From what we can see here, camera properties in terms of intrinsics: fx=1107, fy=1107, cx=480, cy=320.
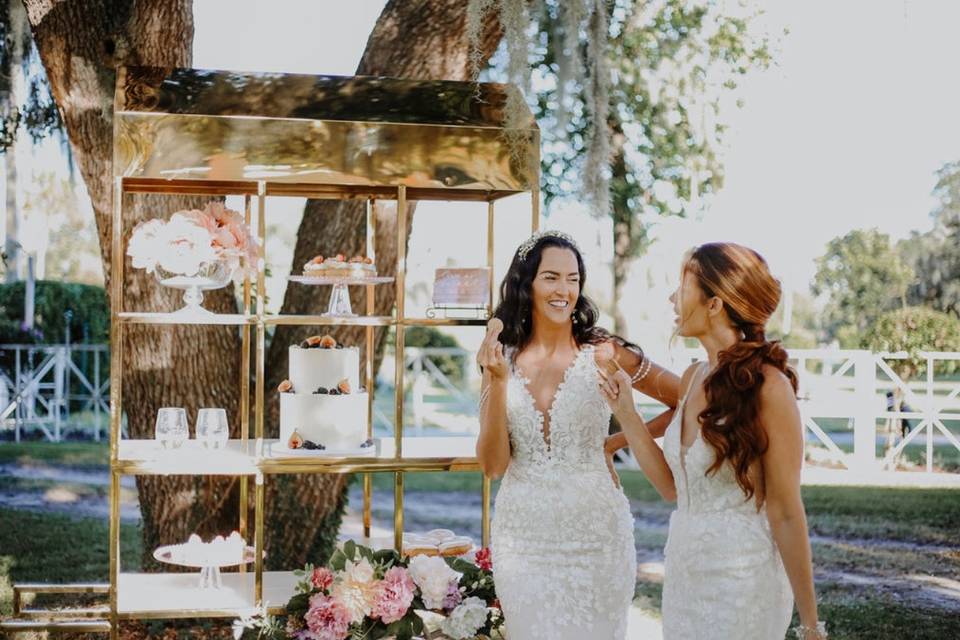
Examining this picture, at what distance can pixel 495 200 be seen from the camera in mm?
4027

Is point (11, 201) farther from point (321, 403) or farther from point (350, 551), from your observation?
point (350, 551)

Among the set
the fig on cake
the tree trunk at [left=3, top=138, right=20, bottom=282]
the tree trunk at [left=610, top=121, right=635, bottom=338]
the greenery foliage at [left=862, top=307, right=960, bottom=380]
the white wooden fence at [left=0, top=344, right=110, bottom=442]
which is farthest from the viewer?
the white wooden fence at [left=0, top=344, right=110, bottom=442]

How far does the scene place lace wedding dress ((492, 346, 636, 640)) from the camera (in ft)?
9.75

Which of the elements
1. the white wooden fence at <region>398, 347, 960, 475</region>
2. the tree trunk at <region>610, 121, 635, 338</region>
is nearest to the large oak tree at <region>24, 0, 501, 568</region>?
the tree trunk at <region>610, 121, 635, 338</region>

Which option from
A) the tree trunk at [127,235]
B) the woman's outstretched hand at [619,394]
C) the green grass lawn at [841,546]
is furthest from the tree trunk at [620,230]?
the woman's outstretched hand at [619,394]

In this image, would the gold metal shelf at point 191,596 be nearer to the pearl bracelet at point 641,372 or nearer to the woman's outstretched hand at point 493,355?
the woman's outstretched hand at point 493,355

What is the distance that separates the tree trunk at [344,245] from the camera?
195 inches

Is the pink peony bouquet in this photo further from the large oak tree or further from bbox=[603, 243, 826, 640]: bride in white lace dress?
bbox=[603, 243, 826, 640]: bride in white lace dress

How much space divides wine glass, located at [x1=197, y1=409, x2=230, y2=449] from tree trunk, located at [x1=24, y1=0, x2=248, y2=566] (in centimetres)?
123

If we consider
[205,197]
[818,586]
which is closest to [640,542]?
[818,586]

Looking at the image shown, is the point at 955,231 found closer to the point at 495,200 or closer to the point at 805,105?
the point at 805,105

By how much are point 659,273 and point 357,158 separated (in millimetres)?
6280

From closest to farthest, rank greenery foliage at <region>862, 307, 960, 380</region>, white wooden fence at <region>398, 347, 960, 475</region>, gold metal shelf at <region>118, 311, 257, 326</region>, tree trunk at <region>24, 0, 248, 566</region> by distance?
gold metal shelf at <region>118, 311, 257, 326</region> < tree trunk at <region>24, 0, 248, 566</region> < white wooden fence at <region>398, 347, 960, 475</region> < greenery foliage at <region>862, 307, 960, 380</region>

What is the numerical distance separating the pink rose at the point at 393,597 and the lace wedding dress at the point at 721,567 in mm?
1206
